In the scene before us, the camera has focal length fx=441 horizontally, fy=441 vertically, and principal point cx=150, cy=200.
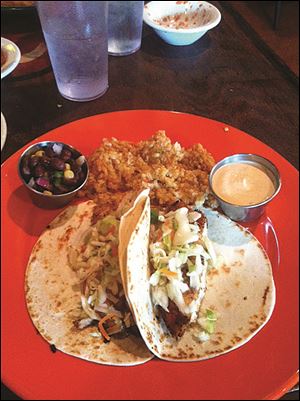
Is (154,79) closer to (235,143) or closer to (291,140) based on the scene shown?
(235,143)

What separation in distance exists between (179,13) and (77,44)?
803 mm

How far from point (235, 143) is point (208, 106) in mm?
289

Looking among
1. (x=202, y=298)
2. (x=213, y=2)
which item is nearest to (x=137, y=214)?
(x=202, y=298)

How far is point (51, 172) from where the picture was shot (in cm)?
145

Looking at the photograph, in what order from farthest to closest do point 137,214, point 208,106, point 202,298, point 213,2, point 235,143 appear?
point 213,2, point 208,106, point 235,143, point 202,298, point 137,214

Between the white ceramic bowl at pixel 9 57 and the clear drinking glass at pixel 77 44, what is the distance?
4.8 inches

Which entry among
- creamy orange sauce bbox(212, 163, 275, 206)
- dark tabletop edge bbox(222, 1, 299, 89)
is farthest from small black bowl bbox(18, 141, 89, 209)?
dark tabletop edge bbox(222, 1, 299, 89)

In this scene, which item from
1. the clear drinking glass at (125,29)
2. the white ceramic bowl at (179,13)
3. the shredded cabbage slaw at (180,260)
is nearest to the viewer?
the shredded cabbage slaw at (180,260)

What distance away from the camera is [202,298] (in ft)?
4.40

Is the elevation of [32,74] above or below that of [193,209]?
above

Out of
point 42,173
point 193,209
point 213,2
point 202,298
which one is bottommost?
point 202,298

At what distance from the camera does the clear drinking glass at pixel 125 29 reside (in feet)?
5.51

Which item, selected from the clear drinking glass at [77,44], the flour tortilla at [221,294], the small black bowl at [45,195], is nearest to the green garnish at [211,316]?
the flour tortilla at [221,294]

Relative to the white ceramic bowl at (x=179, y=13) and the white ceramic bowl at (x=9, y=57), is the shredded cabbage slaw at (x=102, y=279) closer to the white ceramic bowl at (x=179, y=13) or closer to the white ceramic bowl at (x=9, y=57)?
the white ceramic bowl at (x=9, y=57)
